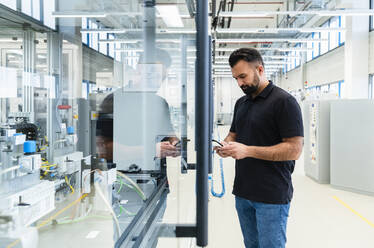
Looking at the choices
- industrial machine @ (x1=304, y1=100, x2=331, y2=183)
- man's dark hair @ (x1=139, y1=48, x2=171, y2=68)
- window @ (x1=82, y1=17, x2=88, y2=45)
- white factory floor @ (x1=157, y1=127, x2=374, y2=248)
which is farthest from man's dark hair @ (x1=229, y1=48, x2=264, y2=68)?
window @ (x1=82, y1=17, x2=88, y2=45)

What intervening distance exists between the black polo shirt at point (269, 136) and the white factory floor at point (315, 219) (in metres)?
0.58

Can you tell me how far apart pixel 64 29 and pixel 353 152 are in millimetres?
5649

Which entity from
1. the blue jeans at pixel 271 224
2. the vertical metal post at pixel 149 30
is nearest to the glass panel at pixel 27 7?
the vertical metal post at pixel 149 30

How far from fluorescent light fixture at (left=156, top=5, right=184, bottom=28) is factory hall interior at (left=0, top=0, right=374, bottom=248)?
0.02 metres

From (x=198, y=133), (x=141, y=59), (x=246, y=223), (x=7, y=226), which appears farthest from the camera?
(x=141, y=59)

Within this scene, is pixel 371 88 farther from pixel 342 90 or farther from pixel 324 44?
pixel 324 44

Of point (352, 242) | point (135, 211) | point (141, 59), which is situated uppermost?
point (141, 59)

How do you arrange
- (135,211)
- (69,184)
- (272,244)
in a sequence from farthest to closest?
(69,184) < (135,211) < (272,244)

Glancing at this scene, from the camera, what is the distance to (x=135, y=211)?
6.97 feet

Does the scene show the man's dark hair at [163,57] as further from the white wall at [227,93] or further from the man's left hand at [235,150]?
the white wall at [227,93]

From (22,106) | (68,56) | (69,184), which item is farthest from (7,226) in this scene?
(68,56)

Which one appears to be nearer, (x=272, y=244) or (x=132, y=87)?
(x=272, y=244)

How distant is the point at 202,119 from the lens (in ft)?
2.73

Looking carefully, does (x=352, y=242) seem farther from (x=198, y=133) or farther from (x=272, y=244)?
(x=198, y=133)
